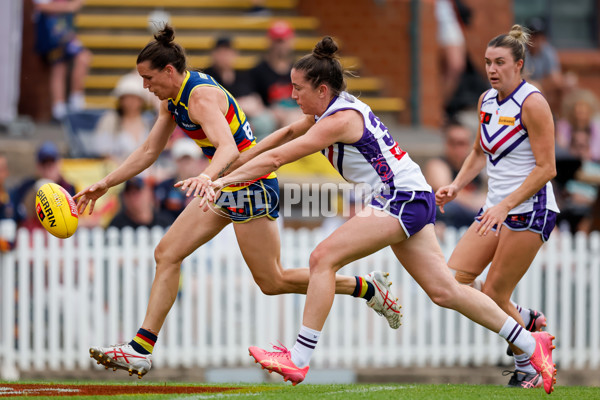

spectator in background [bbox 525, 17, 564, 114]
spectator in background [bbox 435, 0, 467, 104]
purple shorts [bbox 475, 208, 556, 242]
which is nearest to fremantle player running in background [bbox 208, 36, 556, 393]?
purple shorts [bbox 475, 208, 556, 242]

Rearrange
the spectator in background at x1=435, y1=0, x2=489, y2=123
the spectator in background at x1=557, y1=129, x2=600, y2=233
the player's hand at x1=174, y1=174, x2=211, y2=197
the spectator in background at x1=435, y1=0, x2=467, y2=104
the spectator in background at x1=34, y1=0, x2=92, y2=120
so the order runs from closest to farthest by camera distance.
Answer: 1. the player's hand at x1=174, y1=174, x2=211, y2=197
2. the spectator in background at x1=557, y1=129, x2=600, y2=233
3. the spectator in background at x1=34, y1=0, x2=92, y2=120
4. the spectator in background at x1=435, y1=0, x2=489, y2=123
5. the spectator in background at x1=435, y1=0, x2=467, y2=104

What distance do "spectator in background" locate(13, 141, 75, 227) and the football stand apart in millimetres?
3780

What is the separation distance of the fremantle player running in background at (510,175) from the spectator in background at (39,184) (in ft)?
16.9

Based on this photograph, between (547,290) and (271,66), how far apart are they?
4435mm

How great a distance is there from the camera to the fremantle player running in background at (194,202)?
6.80 m

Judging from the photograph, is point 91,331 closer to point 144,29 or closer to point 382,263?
point 382,263

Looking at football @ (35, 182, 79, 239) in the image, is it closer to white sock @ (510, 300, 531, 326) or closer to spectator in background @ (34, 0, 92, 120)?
white sock @ (510, 300, 531, 326)

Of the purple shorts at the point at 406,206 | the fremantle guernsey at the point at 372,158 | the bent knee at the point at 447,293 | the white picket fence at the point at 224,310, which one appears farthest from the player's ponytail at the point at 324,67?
the white picket fence at the point at 224,310

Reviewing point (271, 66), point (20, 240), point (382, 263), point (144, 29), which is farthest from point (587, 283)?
point (144, 29)

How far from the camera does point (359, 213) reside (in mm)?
6594

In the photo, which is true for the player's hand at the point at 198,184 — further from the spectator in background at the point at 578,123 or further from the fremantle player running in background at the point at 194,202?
the spectator in background at the point at 578,123

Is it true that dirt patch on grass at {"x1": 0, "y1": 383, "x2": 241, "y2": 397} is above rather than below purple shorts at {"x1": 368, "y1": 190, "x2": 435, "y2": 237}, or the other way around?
below

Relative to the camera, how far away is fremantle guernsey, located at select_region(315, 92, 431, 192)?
21.4ft

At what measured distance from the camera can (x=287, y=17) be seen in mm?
15562
